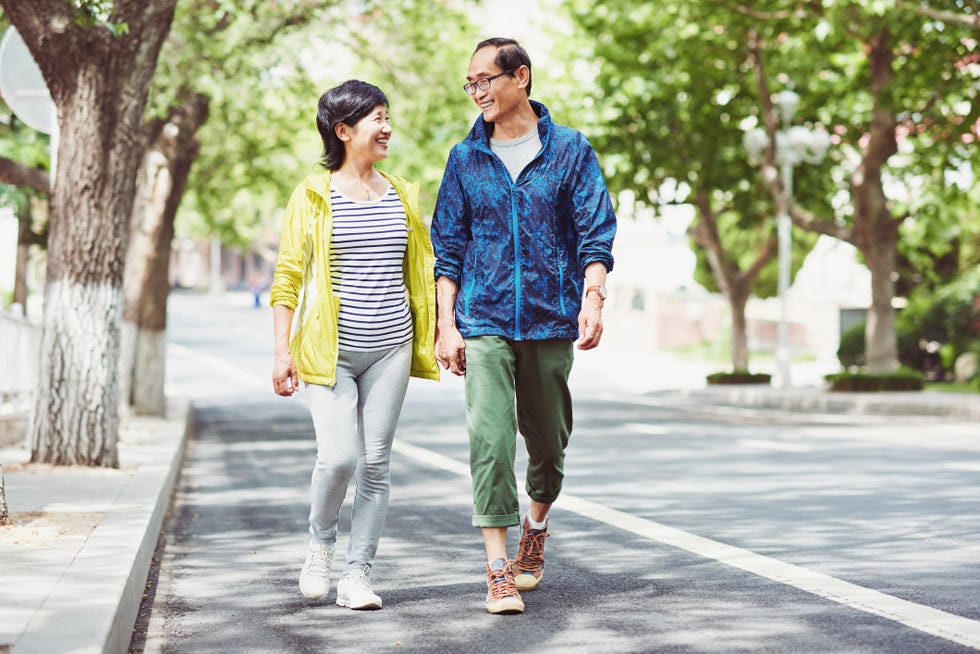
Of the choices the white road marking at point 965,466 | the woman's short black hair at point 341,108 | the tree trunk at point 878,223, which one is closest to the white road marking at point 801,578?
the woman's short black hair at point 341,108

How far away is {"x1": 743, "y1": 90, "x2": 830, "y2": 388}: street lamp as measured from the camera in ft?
75.7

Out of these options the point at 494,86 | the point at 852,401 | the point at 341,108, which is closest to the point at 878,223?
the point at 852,401

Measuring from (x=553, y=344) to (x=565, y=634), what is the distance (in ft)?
3.62

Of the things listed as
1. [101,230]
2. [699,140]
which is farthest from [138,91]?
[699,140]

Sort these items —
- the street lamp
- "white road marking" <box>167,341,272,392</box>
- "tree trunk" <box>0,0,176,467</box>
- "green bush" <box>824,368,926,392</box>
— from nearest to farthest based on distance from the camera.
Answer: "tree trunk" <box>0,0,176,467</box> → "green bush" <box>824,368,926,392</box> → the street lamp → "white road marking" <box>167,341,272,392</box>

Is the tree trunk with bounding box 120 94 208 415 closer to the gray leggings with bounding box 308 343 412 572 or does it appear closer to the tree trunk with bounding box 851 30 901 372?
the tree trunk with bounding box 851 30 901 372

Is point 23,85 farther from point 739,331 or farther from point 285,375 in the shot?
point 739,331

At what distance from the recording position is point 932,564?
268 inches

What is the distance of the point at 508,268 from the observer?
5781 mm

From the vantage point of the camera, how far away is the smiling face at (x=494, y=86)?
228 inches

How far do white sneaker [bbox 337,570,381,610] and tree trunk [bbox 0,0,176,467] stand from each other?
491 centimetres

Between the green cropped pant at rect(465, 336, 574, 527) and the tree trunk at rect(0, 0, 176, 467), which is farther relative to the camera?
the tree trunk at rect(0, 0, 176, 467)

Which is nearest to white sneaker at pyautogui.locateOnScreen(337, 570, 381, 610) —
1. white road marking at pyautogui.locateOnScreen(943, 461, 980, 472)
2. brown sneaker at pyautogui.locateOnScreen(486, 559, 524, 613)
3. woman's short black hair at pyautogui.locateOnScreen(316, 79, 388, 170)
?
brown sneaker at pyautogui.locateOnScreen(486, 559, 524, 613)

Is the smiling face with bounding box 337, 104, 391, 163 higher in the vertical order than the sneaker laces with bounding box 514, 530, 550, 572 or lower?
higher
